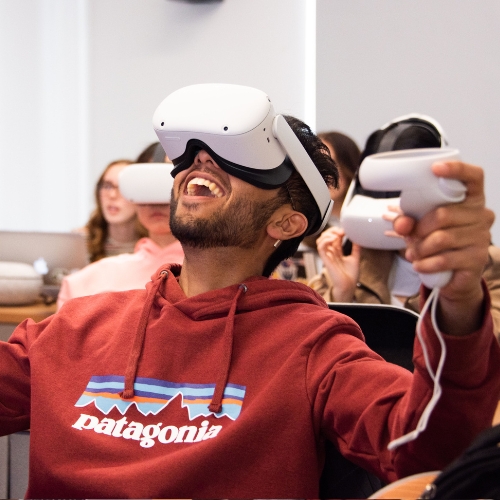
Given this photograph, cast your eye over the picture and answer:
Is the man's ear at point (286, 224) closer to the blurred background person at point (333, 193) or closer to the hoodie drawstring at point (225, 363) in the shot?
the hoodie drawstring at point (225, 363)

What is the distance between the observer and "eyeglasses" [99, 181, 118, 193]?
366 cm

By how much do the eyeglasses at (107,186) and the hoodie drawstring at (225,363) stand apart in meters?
Result: 2.37

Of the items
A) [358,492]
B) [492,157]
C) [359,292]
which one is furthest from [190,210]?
[492,157]

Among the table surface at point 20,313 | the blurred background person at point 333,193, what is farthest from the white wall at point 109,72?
the table surface at point 20,313

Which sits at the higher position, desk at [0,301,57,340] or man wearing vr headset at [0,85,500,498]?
man wearing vr headset at [0,85,500,498]

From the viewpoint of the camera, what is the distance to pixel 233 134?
1.37 m

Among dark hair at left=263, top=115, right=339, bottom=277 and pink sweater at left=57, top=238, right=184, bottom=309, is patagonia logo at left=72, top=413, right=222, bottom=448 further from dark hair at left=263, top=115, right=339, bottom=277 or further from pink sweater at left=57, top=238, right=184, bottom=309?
pink sweater at left=57, top=238, right=184, bottom=309

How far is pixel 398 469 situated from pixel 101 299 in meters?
0.72

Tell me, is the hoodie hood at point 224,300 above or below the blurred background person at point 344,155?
below

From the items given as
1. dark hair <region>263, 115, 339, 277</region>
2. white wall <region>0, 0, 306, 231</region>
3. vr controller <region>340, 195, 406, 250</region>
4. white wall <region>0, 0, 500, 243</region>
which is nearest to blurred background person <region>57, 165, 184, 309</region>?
A: vr controller <region>340, 195, 406, 250</region>

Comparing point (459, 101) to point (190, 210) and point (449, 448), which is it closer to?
point (190, 210)

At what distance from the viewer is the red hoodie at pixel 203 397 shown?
3.78 ft

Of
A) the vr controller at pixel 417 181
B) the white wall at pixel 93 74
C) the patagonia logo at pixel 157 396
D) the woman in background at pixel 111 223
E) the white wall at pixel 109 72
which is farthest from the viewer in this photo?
the white wall at pixel 93 74

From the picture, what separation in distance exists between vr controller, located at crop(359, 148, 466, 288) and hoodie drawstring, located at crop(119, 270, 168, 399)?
0.60 m
